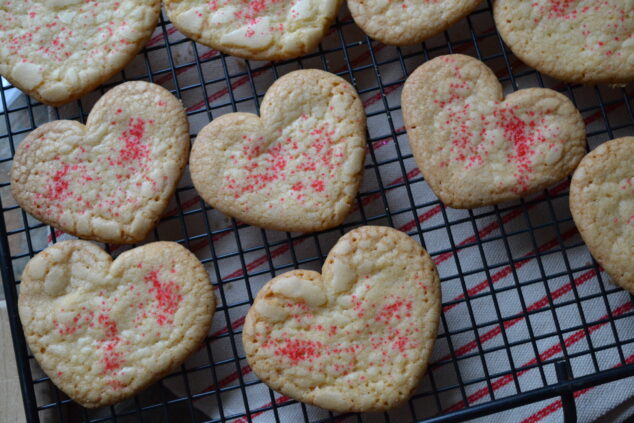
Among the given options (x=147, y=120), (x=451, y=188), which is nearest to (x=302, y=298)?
(x=451, y=188)

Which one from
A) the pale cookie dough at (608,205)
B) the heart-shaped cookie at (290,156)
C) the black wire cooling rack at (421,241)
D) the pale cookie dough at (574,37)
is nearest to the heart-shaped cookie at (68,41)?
the black wire cooling rack at (421,241)

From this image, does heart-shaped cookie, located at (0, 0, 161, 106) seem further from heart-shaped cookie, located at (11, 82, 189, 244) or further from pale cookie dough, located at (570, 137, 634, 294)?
pale cookie dough, located at (570, 137, 634, 294)

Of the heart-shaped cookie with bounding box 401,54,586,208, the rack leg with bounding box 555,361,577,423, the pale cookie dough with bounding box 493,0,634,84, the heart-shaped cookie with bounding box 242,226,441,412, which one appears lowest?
the rack leg with bounding box 555,361,577,423

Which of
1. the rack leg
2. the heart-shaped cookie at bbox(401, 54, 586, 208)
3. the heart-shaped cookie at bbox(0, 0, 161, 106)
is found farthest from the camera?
the heart-shaped cookie at bbox(0, 0, 161, 106)

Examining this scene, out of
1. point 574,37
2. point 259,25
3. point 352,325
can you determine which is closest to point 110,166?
point 259,25

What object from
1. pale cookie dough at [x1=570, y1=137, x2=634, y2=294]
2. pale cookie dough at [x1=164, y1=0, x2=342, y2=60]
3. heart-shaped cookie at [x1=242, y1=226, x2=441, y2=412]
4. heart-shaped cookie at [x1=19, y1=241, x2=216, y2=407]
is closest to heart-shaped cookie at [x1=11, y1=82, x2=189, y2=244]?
heart-shaped cookie at [x1=19, y1=241, x2=216, y2=407]

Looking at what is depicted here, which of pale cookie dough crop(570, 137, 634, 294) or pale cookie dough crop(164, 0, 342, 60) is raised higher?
pale cookie dough crop(164, 0, 342, 60)

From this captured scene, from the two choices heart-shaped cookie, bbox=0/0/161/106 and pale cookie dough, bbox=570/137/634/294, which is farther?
heart-shaped cookie, bbox=0/0/161/106
